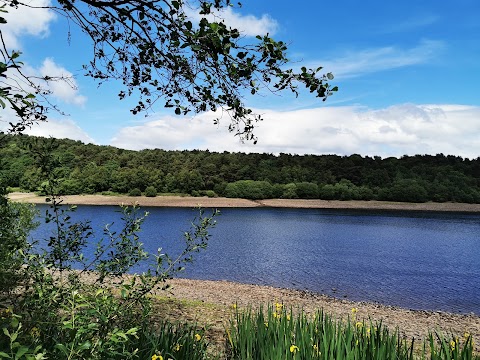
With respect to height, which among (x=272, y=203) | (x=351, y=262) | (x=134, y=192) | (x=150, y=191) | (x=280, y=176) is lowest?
(x=351, y=262)

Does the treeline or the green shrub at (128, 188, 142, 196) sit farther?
the treeline

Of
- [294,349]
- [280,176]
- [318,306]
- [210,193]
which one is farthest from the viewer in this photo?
[280,176]

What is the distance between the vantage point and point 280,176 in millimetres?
99688

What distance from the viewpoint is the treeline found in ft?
295

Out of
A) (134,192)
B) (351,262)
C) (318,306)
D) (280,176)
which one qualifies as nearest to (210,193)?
(134,192)

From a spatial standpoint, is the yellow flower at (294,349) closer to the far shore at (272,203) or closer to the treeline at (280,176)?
the far shore at (272,203)

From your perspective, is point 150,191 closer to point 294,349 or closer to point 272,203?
point 272,203

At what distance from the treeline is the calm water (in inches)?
1765

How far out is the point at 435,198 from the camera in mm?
90375

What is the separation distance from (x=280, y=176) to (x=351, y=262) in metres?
72.3

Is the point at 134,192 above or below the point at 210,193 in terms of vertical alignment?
below

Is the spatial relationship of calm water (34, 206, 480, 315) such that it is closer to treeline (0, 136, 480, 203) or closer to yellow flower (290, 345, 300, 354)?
yellow flower (290, 345, 300, 354)

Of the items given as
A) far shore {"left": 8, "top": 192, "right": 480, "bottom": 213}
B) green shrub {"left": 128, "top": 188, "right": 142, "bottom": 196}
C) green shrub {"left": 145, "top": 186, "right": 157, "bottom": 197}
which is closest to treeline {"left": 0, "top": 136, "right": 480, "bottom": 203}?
green shrub {"left": 145, "top": 186, "right": 157, "bottom": 197}

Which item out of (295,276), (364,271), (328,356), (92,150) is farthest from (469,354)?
(92,150)
